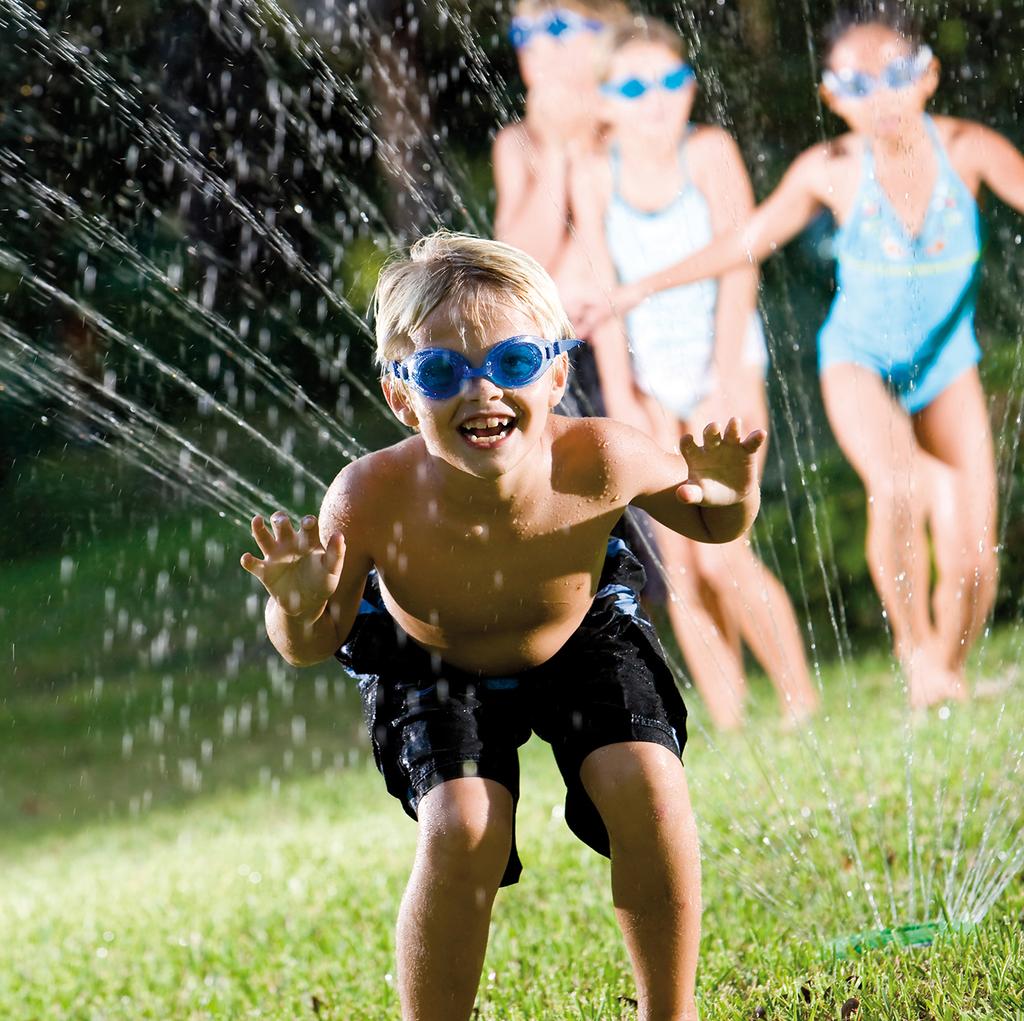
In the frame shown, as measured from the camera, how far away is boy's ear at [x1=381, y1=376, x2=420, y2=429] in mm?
2807

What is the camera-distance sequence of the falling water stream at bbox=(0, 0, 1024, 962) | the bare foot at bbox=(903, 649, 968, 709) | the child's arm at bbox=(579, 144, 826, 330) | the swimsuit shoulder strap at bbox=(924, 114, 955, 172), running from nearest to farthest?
the bare foot at bbox=(903, 649, 968, 709)
the swimsuit shoulder strap at bbox=(924, 114, 955, 172)
the child's arm at bbox=(579, 144, 826, 330)
the falling water stream at bbox=(0, 0, 1024, 962)

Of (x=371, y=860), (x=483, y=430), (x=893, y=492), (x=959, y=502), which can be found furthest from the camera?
(x=893, y=492)

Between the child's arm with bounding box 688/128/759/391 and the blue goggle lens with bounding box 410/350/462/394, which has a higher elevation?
the child's arm with bounding box 688/128/759/391

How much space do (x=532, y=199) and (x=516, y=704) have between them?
4.93m

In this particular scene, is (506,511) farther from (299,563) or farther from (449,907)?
(449,907)

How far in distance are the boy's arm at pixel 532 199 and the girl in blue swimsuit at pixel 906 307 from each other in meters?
0.43

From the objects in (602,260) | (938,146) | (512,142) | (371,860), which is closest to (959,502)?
(938,146)

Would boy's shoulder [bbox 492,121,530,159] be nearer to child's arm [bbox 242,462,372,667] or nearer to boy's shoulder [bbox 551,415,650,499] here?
boy's shoulder [bbox 551,415,650,499]

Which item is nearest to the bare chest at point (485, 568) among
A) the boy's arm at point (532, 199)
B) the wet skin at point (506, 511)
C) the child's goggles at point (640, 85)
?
the wet skin at point (506, 511)

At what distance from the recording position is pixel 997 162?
22.6ft

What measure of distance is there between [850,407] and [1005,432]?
158cm

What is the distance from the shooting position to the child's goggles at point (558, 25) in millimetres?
7863

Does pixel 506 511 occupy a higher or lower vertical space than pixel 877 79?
lower

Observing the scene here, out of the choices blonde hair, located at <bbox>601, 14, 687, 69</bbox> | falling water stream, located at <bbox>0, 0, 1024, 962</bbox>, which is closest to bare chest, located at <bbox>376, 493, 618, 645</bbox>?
falling water stream, located at <bbox>0, 0, 1024, 962</bbox>
